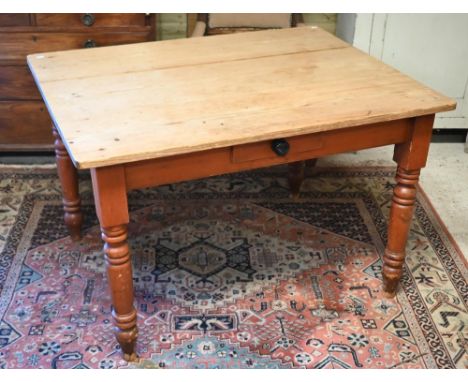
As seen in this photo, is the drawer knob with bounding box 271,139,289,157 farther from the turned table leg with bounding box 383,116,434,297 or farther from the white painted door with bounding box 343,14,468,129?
the white painted door with bounding box 343,14,468,129

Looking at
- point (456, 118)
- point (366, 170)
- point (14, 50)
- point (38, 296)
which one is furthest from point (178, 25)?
point (38, 296)

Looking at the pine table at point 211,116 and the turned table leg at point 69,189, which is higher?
the pine table at point 211,116

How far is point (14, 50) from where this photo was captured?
9.61 feet

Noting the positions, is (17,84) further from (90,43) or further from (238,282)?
(238,282)

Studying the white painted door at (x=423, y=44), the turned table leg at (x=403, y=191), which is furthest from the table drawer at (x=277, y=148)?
the white painted door at (x=423, y=44)

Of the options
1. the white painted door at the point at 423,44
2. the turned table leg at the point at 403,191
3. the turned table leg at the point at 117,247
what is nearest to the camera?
the turned table leg at the point at 117,247

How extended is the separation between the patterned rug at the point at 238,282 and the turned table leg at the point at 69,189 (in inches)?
3.6

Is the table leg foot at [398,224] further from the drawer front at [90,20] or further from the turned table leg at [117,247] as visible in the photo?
the drawer front at [90,20]

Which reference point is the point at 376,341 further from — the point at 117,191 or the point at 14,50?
the point at 14,50

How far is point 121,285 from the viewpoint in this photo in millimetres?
1877

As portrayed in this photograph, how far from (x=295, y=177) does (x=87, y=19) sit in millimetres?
1257

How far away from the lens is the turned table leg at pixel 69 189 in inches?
94.9

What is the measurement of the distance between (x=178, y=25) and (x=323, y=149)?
79.8 inches

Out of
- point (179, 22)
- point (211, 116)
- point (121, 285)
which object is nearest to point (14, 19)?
point (179, 22)
